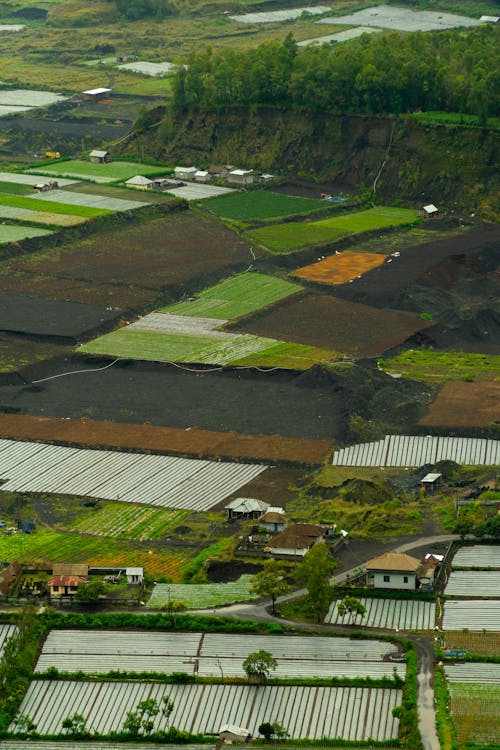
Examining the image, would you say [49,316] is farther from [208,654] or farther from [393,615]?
[208,654]

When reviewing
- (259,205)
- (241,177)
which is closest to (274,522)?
(259,205)

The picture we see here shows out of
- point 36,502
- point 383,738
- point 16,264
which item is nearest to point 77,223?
point 16,264

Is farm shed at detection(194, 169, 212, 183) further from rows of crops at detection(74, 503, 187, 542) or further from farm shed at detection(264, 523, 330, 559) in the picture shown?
farm shed at detection(264, 523, 330, 559)

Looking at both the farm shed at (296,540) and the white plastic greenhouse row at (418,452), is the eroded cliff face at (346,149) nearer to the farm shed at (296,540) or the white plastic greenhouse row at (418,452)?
the white plastic greenhouse row at (418,452)

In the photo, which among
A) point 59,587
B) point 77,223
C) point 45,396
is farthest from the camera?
point 77,223

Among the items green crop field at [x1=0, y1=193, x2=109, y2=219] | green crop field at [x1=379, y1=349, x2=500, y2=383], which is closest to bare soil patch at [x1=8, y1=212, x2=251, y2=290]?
green crop field at [x1=0, y1=193, x2=109, y2=219]

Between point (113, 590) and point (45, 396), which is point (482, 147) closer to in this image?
point (45, 396)
